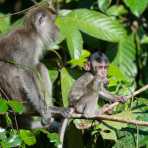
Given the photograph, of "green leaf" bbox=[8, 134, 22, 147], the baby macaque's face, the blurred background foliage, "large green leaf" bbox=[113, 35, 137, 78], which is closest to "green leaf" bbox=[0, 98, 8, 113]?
the blurred background foliage

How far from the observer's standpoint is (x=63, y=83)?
21.0ft

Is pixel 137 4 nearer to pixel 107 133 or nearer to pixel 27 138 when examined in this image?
pixel 107 133

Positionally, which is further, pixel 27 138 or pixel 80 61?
pixel 80 61

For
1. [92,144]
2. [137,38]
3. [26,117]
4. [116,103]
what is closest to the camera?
[116,103]

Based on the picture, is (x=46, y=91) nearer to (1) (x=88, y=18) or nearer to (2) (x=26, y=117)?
(2) (x=26, y=117)

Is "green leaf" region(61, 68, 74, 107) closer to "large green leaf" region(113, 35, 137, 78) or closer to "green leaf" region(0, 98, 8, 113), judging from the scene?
"green leaf" region(0, 98, 8, 113)

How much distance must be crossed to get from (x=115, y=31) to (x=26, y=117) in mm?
1225

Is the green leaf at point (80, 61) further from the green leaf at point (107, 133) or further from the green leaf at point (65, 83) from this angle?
the green leaf at point (107, 133)

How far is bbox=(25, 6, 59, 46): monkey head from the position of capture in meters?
6.76

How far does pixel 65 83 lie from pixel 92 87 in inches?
10.5

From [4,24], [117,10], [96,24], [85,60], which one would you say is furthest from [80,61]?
[117,10]

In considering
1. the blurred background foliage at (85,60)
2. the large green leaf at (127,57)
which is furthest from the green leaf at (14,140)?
the large green leaf at (127,57)

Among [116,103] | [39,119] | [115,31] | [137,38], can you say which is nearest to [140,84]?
[137,38]

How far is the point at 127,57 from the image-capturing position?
7.99 metres
